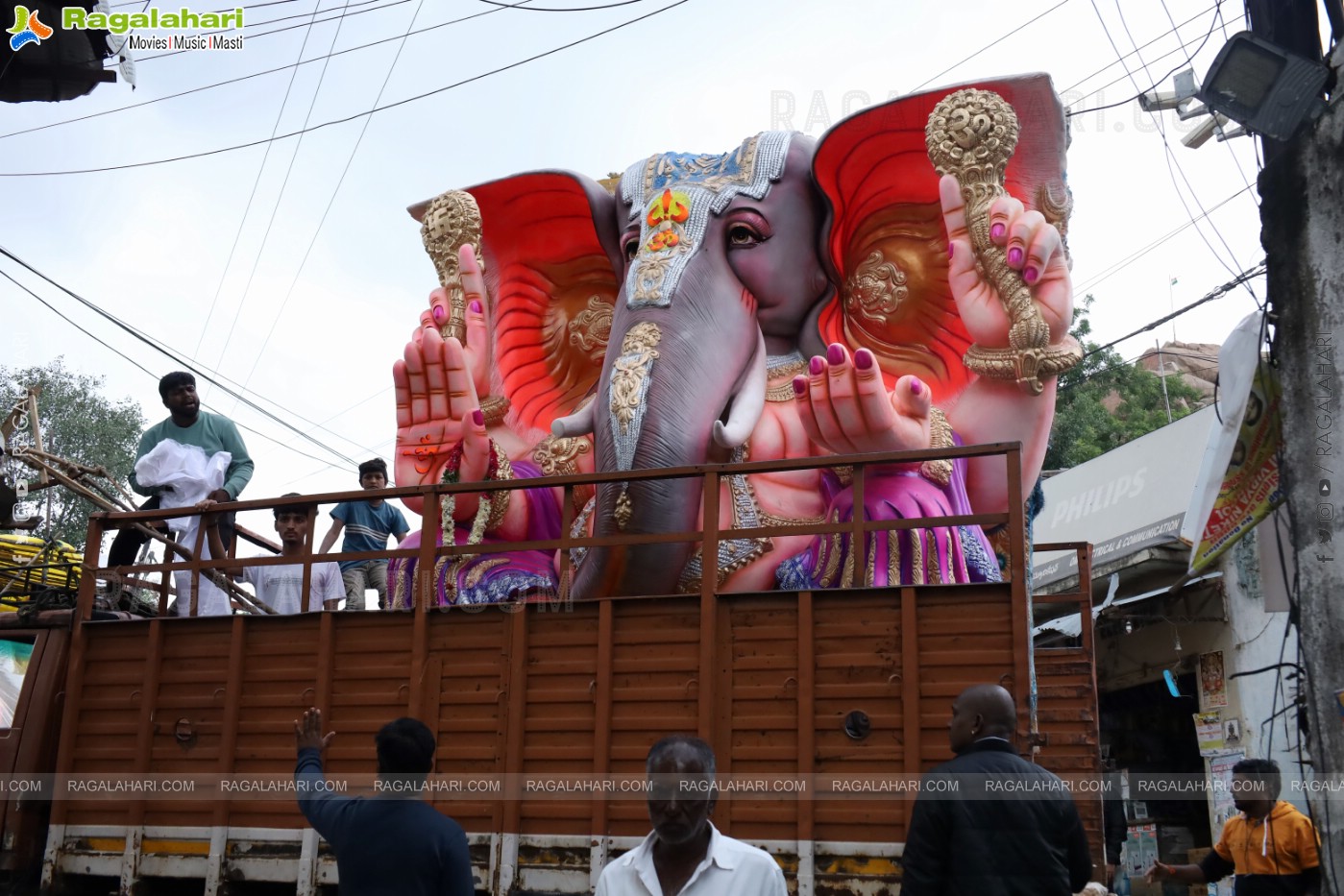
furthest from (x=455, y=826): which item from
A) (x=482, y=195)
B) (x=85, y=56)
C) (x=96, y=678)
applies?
(x=85, y=56)

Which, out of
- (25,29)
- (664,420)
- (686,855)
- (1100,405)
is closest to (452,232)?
(664,420)

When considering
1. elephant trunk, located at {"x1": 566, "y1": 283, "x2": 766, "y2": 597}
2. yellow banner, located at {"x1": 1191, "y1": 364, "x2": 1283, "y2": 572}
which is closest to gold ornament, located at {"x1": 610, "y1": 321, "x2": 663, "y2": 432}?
elephant trunk, located at {"x1": 566, "y1": 283, "x2": 766, "y2": 597}

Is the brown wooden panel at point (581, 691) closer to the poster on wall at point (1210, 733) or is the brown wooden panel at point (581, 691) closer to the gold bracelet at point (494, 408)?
the gold bracelet at point (494, 408)

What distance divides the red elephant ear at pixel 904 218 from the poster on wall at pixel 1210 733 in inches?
223

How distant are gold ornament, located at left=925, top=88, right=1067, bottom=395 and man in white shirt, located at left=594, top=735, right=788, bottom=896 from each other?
388 centimetres

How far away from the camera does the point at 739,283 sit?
23.7ft

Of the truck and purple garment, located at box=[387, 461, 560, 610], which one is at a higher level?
purple garment, located at box=[387, 461, 560, 610]

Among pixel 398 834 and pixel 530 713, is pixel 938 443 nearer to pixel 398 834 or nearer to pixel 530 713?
pixel 530 713

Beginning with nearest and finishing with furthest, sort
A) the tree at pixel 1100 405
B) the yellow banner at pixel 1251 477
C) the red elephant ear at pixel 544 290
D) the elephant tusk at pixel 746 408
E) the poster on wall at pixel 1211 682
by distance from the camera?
the yellow banner at pixel 1251 477 → the elephant tusk at pixel 746 408 → the red elephant ear at pixel 544 290 → the poster on wall at pixel 1211 682 → the tree at pixel 1100 405

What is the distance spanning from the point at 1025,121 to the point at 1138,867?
7.54 meters

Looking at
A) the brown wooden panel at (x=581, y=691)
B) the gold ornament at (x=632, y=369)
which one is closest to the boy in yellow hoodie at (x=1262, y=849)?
the brown wooden panel at (x=581, y=691)

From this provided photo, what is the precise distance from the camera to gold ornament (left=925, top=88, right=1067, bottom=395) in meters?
6.61

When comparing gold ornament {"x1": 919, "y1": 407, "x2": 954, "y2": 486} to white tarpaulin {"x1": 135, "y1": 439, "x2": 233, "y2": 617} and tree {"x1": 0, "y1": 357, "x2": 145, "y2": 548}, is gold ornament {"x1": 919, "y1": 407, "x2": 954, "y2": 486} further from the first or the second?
tree {"x1": 0, "y1": 357, "x2": 145, "y2": 548}

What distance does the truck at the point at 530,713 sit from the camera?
184 inches
